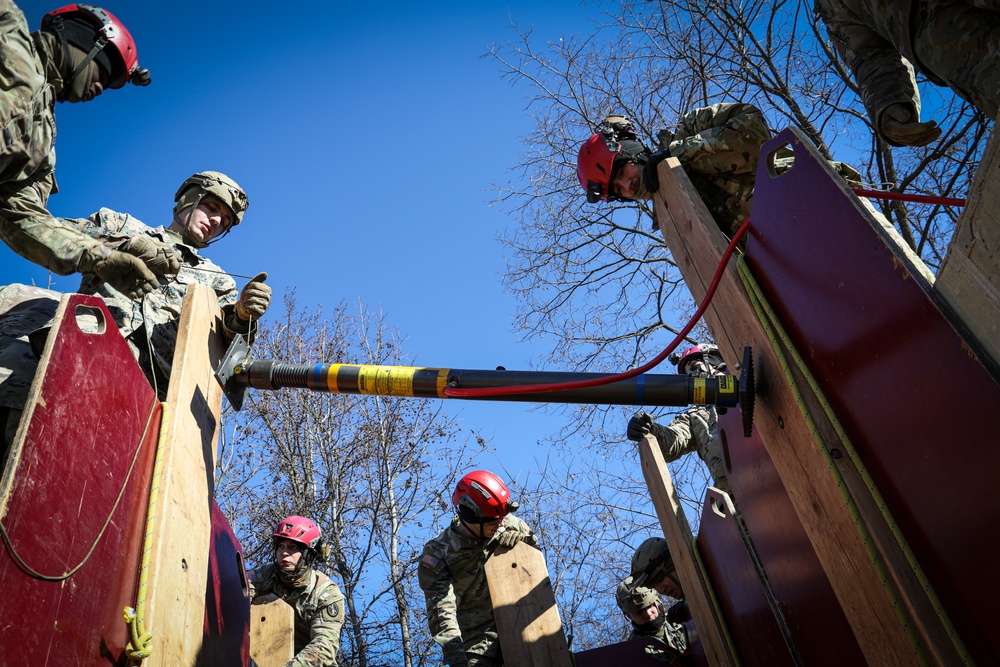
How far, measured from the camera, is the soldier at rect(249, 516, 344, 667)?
20.1 feet

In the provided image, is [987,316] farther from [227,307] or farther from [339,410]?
[339,410]

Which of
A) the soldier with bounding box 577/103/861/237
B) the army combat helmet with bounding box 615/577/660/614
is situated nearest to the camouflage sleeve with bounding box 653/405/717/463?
the army combat helmet with bounding box 615/577/660/614

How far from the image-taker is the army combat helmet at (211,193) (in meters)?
4.91

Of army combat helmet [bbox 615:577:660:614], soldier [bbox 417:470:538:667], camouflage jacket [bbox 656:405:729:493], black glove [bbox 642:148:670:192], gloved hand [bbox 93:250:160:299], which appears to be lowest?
army combat helmet [bbox 615:577:660:614]

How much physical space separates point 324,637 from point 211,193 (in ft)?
10.6

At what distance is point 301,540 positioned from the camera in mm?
6270

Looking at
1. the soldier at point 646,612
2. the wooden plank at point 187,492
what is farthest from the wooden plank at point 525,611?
the wooden plank at point 187,492

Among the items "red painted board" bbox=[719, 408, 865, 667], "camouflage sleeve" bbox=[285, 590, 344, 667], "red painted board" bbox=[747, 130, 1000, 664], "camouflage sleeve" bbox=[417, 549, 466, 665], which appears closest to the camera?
"red painted board" bbox=[747, 130, 1000, 664]

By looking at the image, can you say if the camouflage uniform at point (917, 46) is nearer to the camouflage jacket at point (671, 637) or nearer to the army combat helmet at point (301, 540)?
the camouflage jacket at point (671, 637)

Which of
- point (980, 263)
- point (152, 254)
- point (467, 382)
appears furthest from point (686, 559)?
point (152, 254)

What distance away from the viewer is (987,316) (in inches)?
69.2

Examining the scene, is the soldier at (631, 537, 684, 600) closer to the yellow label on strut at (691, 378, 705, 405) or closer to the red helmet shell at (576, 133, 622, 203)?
the red helmet shell at (576, 133, 622, 203)

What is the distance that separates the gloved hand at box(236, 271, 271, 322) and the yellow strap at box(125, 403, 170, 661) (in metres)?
1.00

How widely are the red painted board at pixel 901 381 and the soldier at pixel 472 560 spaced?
3.29 metres
